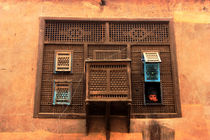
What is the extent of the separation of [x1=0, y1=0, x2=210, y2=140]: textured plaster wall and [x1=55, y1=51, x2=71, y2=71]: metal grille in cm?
66

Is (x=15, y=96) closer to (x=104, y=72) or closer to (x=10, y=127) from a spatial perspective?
(x=10, y=127)

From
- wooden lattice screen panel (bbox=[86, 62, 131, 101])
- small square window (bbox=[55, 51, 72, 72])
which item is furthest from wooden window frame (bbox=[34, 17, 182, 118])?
wooden lattice screen panel (bbox=[86, 62, 131, 101])

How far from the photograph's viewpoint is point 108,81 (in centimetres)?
496

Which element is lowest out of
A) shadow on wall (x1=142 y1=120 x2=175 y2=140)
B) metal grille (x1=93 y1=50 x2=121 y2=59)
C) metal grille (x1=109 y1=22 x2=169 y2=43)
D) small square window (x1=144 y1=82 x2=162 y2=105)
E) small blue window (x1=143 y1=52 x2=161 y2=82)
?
shadow on wall (x1=142 y1=120 x2=175 y2=140)

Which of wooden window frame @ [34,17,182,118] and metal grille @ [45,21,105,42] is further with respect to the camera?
metal grille @ [45,21,105,42]

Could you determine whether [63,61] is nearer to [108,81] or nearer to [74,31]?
[74,31]

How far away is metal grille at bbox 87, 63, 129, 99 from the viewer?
4922mm

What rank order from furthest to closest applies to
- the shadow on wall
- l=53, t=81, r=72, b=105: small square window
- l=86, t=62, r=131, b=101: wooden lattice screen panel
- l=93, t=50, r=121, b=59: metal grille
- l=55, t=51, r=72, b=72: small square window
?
l=93, t=50, r=121, b=59: metal grille
l=55, t=51, r=72, b=72: small square window
l=53, t=81, r=72, b=105: small square window
the shadow on wall
l=86, t=62, r=131, b=101: wooden lattice screen panel

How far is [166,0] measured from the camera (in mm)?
6289

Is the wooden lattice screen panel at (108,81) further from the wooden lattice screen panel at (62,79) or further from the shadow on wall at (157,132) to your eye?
the shadow on wall at (157,132)

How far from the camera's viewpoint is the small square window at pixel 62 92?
5551 mm

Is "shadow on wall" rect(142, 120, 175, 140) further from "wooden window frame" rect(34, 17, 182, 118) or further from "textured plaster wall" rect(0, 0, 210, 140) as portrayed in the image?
"wooden window frame" rect(34, 17, 182, 118)

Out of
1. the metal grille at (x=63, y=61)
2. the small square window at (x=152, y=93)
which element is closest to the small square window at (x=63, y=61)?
the metal grille at (x=63, y=61)

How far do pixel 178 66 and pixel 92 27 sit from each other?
2.85 meters
